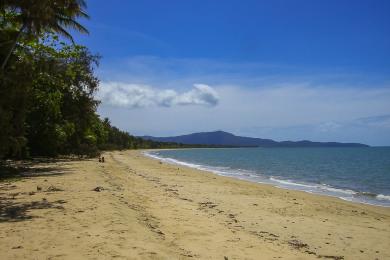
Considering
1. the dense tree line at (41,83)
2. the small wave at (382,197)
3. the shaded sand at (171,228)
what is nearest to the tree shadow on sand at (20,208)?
the shaded sand at (171,228)

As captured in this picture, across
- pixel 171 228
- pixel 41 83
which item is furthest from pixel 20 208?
pixel 41 83

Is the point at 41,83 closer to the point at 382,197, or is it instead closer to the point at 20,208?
the point at 20,208

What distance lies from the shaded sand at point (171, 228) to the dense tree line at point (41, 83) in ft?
14.0

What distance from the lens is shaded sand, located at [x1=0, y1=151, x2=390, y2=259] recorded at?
743cm

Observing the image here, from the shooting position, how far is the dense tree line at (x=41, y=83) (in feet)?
49.3

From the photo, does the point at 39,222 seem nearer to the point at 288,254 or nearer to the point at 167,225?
the point at 167,225

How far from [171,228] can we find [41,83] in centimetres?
1787

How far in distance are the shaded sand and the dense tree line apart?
4.26m

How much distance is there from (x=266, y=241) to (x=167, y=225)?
2324 mm

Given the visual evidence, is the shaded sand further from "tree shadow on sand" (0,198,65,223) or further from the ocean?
the ocean

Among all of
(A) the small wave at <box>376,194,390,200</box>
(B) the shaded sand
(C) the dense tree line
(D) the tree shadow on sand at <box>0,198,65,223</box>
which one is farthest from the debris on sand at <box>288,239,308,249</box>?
(A) the small wave at <box>376,194,390,200</box>

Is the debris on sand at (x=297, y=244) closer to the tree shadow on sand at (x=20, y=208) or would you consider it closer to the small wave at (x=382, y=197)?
the tree shadow on sand at (x=20, y=208)

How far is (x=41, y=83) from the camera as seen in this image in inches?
965

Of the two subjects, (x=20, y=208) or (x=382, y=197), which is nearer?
(x=20, y=208)
